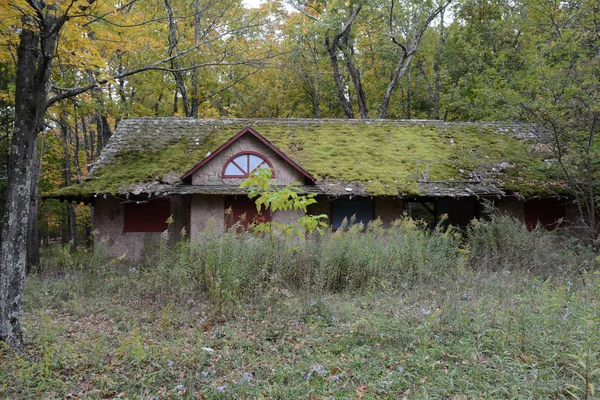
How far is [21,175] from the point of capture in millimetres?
5582

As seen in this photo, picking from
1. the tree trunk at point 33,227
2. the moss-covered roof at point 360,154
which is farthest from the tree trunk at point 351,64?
the tree trunk at point 33,227

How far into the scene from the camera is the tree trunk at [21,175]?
541 cm

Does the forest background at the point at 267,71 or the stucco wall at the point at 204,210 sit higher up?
the forest background at the point at 267,71

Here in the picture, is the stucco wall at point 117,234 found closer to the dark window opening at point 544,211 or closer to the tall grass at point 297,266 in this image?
the tall grass at point 297,266

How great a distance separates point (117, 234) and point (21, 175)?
8.44 m

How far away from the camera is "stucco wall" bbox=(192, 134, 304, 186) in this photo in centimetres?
1265

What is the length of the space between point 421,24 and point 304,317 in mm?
19475

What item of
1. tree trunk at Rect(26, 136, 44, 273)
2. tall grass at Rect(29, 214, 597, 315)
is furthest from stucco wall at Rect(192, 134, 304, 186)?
tree trunk at Rect(26, 136, 44, 273)

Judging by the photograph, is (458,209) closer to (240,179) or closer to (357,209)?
(357,209)

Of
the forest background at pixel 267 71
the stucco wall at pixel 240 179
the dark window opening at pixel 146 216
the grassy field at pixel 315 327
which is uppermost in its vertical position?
the forest background at pixel 267 71

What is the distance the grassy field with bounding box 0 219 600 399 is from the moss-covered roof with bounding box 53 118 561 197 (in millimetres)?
5071

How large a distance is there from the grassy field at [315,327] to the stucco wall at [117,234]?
4.84 metres

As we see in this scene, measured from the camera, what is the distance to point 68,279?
8.45m

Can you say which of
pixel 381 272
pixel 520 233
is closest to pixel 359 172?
pixel 520 233
